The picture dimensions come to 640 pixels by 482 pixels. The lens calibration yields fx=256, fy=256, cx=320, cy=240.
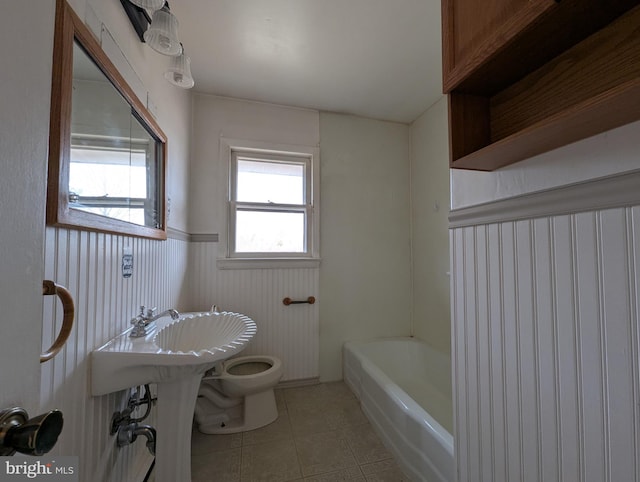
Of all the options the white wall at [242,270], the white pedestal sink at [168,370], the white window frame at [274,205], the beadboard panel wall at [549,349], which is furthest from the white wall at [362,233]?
the beadboard panel wall at [549,349]

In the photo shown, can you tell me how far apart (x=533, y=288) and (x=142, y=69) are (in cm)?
179

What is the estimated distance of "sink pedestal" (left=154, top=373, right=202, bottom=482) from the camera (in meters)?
1.03

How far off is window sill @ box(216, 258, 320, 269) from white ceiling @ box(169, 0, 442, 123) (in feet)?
4.45

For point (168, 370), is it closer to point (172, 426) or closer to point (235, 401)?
point (172, 426)

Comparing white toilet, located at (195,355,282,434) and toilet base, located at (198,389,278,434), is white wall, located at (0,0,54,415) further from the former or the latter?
toilet base, located at (198,389,278,434)

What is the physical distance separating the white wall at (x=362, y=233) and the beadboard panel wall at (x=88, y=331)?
1451 mm

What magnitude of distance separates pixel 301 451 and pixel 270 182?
1.94 metres

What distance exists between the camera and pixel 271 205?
2.26 m

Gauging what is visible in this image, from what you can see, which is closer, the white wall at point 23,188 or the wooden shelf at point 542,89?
the white wall at point 23,188

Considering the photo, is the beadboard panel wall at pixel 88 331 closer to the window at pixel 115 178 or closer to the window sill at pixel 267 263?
the window at pixel 115 178

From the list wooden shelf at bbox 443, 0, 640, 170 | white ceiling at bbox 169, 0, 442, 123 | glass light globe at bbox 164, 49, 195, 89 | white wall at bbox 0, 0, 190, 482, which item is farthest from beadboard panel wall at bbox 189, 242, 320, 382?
wooden shelf at bbox 443, 0, 640, 170

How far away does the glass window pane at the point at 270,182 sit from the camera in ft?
7.30

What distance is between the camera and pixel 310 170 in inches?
92.0

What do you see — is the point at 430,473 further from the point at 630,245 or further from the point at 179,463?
the point at 630,245
